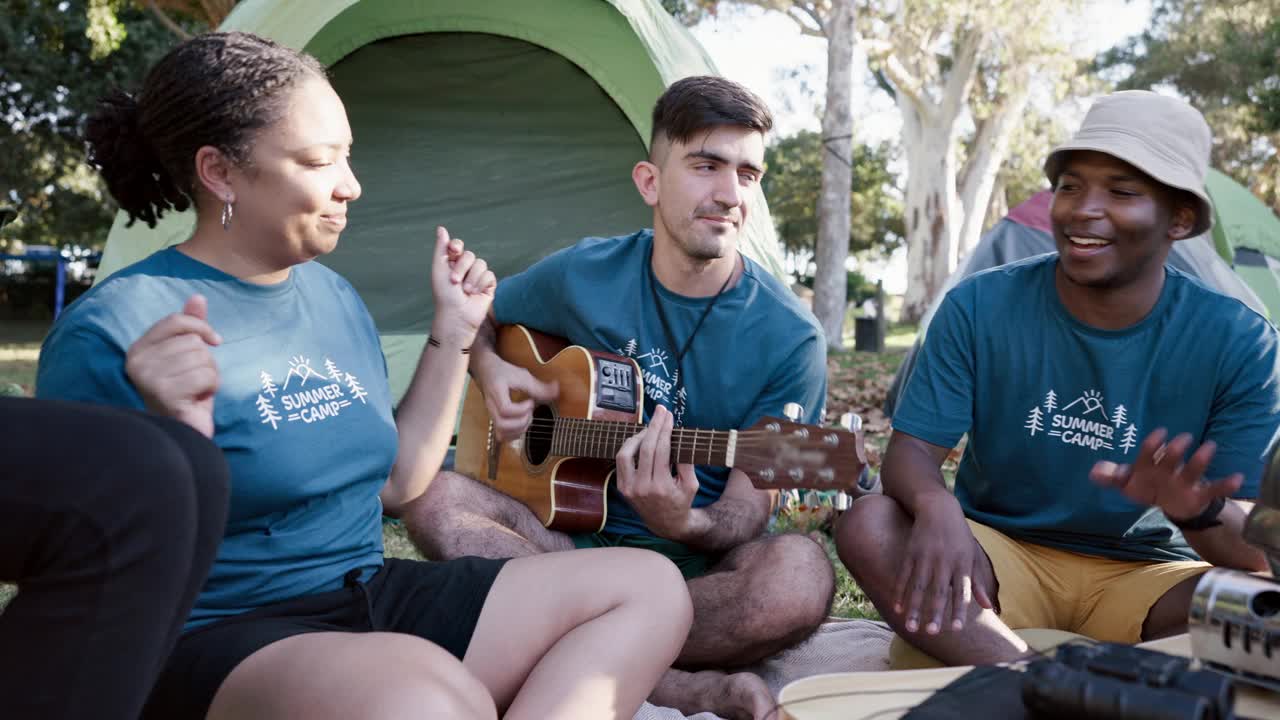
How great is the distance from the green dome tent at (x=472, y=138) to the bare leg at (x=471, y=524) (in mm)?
2332

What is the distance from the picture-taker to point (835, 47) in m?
11.6

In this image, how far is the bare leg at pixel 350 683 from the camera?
4.82 feet

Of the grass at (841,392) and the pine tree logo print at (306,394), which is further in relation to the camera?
the grass at (841,392)

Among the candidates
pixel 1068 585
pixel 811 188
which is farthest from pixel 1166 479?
pixel 811 188

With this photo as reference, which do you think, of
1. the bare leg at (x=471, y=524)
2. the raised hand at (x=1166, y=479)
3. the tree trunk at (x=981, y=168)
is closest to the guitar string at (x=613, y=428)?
the bare leg at (x=471, y=524)

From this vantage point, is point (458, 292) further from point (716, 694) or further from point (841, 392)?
point (841, 392)

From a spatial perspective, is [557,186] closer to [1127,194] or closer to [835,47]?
[1127,194]

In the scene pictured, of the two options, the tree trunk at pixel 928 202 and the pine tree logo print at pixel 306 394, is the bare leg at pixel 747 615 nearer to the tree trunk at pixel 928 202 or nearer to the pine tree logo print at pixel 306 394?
the pine tree logo print at pixel 306 394

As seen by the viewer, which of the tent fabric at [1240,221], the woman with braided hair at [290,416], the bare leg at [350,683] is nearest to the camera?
the bare leg at [350,683]

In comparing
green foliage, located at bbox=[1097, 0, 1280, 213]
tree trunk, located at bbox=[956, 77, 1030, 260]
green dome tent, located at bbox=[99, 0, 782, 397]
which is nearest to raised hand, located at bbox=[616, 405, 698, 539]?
green dome tent, located at bbox=[99, 0, 782, 397]

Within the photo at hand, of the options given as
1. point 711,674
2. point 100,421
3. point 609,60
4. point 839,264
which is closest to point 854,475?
point 711,674

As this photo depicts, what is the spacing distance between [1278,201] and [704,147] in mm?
22450

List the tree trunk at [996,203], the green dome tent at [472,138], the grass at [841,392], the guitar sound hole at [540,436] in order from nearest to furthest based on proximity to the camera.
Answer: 1. the guitar sound hole at [540,436]
2. the grass at [841,392]
3. the green dome tent at [472,138]
4. the tree trunk at [996,203]

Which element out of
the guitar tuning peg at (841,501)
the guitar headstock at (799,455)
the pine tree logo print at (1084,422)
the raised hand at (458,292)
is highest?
the raised hand at (458,292)
